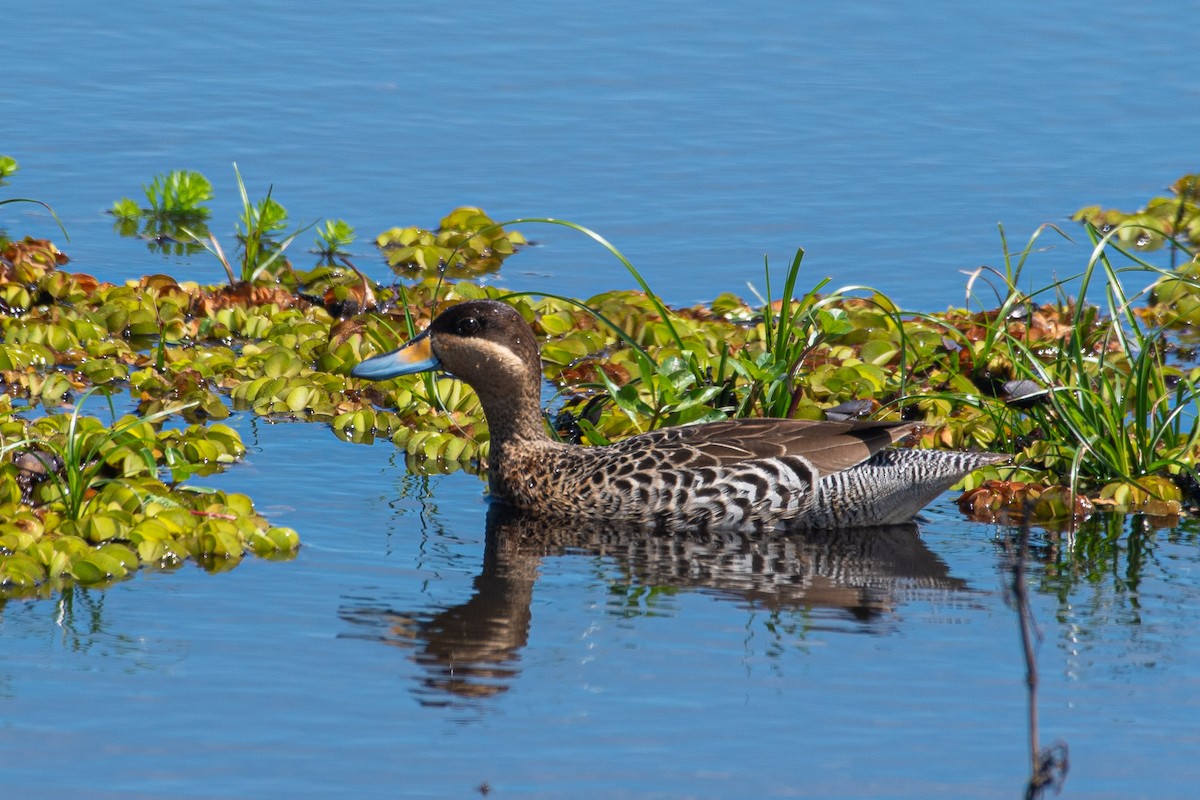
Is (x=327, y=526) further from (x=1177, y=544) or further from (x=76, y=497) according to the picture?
(x=1177, y=544)

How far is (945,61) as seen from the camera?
18859 millimetres

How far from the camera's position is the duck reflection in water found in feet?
26.0

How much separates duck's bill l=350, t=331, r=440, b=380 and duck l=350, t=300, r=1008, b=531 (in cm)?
69

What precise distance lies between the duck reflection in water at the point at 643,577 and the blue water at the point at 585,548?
3 centimetres

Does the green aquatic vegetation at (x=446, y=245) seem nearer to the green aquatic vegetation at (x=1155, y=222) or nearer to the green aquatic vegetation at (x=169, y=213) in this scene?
the green aquatic vegetation at (x=169, y=213)

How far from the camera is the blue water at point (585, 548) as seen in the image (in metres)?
6.96

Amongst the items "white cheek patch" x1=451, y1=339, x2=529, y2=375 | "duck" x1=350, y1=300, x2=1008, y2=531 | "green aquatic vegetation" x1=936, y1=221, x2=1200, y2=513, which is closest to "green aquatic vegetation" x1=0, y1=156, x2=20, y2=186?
"white cheek patch" x1=451, y1=339, x2=529, y2=375

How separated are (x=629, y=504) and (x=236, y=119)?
8.57 meters

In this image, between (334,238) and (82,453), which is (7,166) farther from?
(82,453)

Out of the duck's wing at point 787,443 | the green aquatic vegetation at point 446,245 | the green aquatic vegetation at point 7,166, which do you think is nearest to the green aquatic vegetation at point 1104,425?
the duck's wing at point 787,443

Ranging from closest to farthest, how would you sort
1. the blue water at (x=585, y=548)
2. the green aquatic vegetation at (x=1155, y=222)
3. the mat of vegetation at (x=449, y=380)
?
the blue water at (x=585, y=548) < the mat of vegetation at (x=449, y=380) < the green aquatic vegetation at (x=1155, y=222)

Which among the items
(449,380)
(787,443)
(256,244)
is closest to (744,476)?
(787,443)

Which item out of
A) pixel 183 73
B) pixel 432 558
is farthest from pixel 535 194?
pixel 432 558

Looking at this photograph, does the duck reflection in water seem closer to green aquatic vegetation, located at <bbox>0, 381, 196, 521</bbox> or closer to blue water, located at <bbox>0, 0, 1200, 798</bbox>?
blue water, located at <bbox>0, 0, 1200, 798</bbox>
